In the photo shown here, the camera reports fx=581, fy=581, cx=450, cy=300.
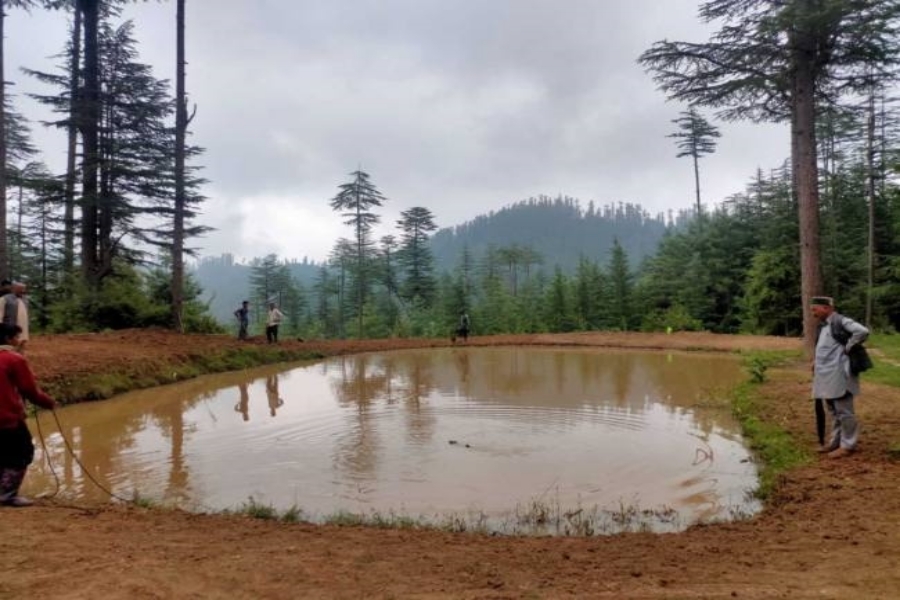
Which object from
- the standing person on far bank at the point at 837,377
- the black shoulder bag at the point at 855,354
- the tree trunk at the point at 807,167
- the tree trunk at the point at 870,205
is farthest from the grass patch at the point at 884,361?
the tree trunk at the point at 870,205

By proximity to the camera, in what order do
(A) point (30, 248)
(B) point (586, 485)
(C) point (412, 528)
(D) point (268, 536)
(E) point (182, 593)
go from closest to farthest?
1. (E) point (182, 593)
2. (D) point (268, 536)
3. (C) point (412, 528)
4. (B) point (586, 485)
5. (A) point (30, 248)

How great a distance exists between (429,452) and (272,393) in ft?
22.8

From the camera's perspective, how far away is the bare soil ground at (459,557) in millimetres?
3740

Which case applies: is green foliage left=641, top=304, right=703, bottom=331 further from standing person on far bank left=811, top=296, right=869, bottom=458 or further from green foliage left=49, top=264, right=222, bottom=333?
standing person on far bank left=811, top=296, right=869, bottom=458

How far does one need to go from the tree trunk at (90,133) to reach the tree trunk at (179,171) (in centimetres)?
287

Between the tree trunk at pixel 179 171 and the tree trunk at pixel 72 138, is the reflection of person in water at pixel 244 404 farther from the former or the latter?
the tree trunk at pixel 72 138

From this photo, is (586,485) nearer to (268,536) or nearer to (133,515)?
(268,536)

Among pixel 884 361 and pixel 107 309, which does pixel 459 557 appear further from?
pixel 107 309

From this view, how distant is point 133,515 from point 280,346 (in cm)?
1660

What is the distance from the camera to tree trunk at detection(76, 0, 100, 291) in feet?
66.4

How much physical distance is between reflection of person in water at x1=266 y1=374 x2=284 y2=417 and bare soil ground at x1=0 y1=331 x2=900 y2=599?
6284mm

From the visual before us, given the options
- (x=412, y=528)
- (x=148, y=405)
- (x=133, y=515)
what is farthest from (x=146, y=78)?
(x=412, y=528)

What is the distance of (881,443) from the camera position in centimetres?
699

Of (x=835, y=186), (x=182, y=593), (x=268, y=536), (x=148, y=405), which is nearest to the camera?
(x=182, y=593)
